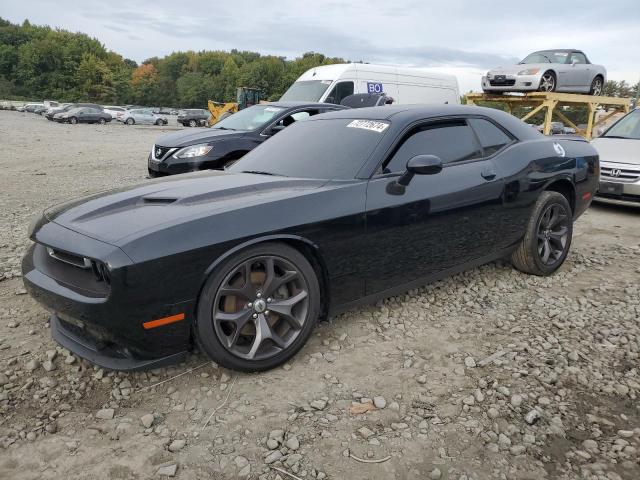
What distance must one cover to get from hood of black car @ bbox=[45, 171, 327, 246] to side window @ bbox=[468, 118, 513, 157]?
151 centimetres

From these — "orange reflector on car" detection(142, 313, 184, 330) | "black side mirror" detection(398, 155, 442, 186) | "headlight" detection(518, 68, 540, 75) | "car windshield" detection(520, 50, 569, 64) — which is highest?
"car windshield" detection(520, 50, 569, 64)

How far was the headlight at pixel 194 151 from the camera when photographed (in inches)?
264

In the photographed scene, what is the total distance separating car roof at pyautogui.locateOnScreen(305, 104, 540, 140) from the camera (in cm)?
336

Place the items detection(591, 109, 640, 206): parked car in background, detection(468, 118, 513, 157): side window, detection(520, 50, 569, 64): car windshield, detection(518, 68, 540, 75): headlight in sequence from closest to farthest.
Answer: detection(468, 118, 513, 157): side window < detection(591, 109, 640, 206): parked car in background < detection(518, 68, 540, 75): headlight < detection(520, 50, 569, 64): car windshield

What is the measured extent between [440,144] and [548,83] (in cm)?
1097

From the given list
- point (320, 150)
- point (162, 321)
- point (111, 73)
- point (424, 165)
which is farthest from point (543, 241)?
point (111, 73)

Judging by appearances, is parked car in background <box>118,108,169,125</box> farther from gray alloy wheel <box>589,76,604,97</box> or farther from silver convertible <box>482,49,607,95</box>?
gray alloy wheel <box>589,76,604,97</box>

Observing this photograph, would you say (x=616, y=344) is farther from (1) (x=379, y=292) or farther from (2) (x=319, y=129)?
(2) (x=319, y=129)

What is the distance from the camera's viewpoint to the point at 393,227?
2.99m

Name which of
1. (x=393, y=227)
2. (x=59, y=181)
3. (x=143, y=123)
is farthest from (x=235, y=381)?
(x=143, y=123)

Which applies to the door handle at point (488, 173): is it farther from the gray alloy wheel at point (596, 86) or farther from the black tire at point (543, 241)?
the gray alloy wheel at point (596, 86)

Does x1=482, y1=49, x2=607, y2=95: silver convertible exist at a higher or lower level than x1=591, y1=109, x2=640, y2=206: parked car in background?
higher

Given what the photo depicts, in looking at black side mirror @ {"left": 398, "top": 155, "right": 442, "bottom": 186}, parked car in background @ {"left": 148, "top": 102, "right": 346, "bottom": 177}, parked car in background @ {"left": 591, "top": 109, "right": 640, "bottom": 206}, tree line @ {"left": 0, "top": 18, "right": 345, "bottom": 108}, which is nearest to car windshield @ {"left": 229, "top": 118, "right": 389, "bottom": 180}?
black side mirror @ {"left": 398, "top": 155, "right": 442, "bottom": 186}

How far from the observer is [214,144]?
266 inches
